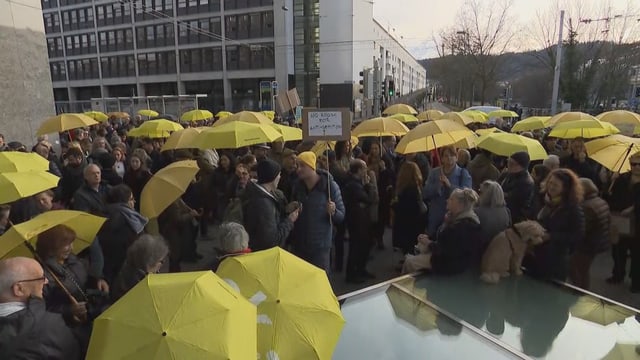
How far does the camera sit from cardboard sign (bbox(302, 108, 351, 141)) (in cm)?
510

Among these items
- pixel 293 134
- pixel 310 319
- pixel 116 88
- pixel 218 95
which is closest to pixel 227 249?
pixel 310 319

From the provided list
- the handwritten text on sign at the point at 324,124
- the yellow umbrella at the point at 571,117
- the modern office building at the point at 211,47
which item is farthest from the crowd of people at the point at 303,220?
the modern office building at the point at 211,47

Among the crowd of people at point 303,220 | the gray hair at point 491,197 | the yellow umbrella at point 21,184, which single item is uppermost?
the yellow umbrella at point 21,184

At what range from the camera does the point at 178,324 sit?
1.71 meters

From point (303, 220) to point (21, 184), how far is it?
8.95 ft

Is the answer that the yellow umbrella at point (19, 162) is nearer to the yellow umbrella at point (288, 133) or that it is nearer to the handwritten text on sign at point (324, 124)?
the handwritten text on sign at point (324, 124)

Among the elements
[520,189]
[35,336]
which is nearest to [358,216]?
[520,189]

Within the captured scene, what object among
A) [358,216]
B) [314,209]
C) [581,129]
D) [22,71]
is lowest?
[358,216]

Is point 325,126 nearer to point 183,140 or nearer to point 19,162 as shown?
point 183,140

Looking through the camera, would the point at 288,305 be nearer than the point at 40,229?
Yes

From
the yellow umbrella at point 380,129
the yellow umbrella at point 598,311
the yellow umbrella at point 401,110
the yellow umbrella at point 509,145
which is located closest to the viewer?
the yellow umbrella at point 598,311

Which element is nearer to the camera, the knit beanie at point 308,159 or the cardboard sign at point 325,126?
the knit beanie at point 308,159

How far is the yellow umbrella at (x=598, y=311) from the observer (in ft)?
11.0

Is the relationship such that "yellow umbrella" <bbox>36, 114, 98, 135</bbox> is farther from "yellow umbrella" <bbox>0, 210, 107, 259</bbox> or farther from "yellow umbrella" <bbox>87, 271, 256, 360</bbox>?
"yellow umbrella" <bbox>87, 271, 256, 360</bbox>
